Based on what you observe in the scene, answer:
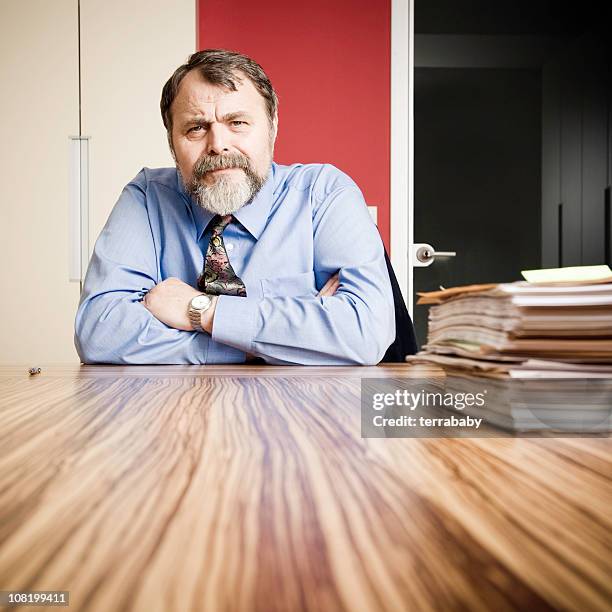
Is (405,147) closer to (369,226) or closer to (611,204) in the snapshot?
(611,204)

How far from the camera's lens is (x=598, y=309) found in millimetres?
525

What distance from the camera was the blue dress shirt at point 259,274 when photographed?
1.43 m

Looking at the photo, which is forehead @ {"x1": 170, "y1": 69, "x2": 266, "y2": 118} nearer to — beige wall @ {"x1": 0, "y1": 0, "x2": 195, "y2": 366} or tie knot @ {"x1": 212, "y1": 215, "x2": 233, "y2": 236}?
tie knot @ {"x1": 212, "y1": 215, "x2": 233, "y2": 236}

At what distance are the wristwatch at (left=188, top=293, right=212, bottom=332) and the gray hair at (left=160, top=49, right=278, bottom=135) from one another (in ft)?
2.40

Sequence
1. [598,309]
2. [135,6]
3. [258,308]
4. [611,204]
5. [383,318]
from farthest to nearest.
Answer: [611,204] → [135,6] → [383,318] → [258,308] → [598,309]

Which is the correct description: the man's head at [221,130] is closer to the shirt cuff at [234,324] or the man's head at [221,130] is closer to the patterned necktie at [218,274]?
the patterned necktie at [218,274]

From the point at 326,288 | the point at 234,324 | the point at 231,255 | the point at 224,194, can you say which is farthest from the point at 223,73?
the point at 234,324

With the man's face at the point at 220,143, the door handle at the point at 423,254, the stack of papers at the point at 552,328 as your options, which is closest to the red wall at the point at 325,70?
the door handle at the point at 423,254

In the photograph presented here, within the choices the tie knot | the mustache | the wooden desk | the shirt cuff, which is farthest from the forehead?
the wooden desk

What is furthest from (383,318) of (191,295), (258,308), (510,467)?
(510,467)

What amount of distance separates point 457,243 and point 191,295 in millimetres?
2038

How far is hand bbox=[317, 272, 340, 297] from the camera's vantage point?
170cm

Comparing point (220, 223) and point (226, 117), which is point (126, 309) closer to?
point (220, 223)

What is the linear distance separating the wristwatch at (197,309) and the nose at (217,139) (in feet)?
1.88
